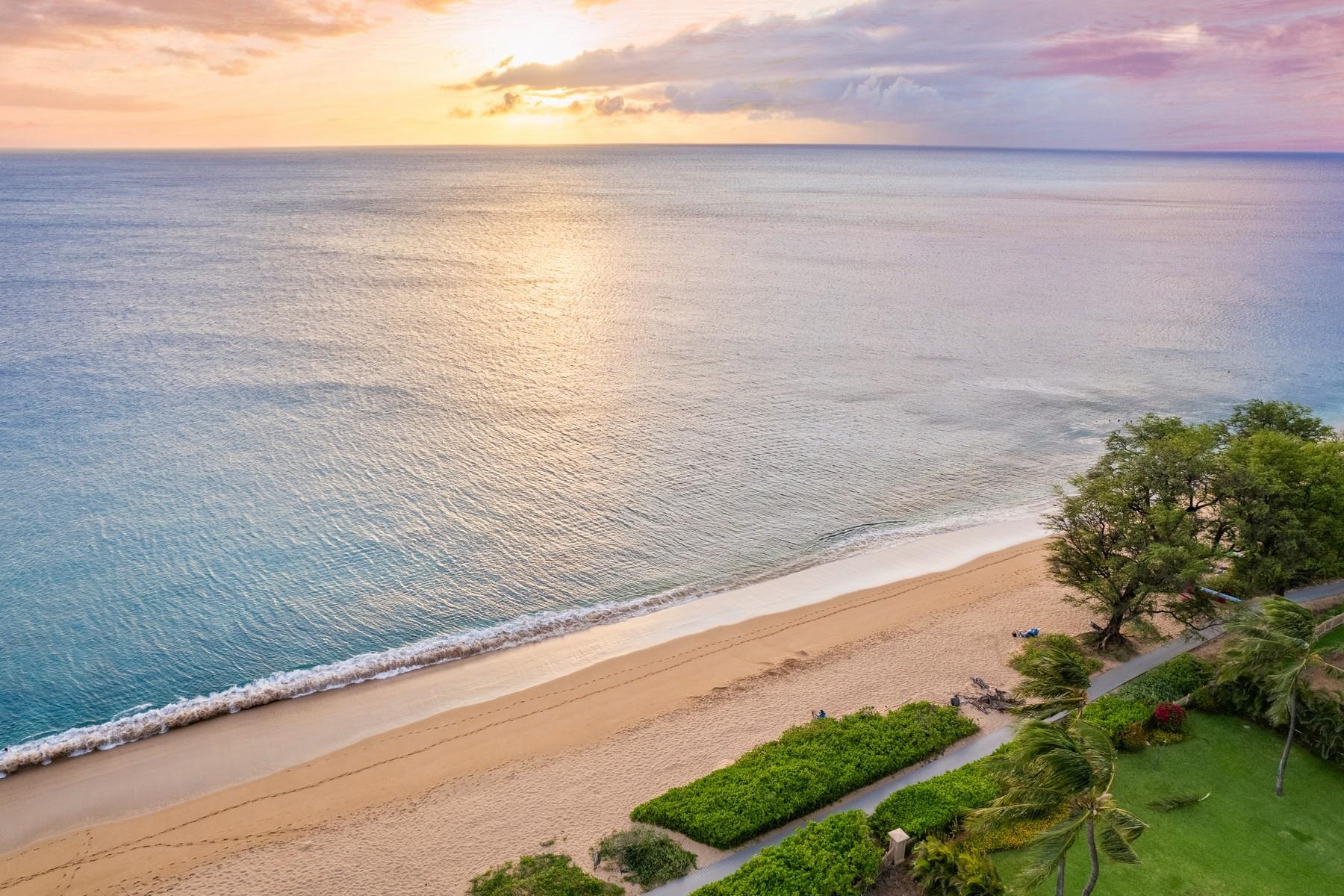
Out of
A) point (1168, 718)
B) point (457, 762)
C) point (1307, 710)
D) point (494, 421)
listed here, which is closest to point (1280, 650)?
point (1307, 710)

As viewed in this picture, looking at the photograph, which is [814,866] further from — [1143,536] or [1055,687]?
[1143,536]

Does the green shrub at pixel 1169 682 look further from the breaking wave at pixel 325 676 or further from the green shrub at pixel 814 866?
the breaking wave at pixel 325 676

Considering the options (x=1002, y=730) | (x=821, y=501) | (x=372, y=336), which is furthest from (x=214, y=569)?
(x=372, y=336)

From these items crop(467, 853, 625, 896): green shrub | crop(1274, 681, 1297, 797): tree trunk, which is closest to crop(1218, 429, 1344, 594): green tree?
crop(1274, 681, 1297, 797): tree trunk

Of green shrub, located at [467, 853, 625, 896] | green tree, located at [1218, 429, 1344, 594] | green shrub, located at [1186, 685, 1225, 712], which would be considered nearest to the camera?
green shrub, located at [467, 853, 625, 896]

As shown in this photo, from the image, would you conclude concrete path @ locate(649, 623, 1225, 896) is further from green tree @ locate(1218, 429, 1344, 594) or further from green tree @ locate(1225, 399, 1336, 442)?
green tree @ locate(1225, 399, 1336, 442)

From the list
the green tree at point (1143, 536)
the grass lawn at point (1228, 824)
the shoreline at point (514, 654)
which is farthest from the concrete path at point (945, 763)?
the shoreline at point (514, 654)
